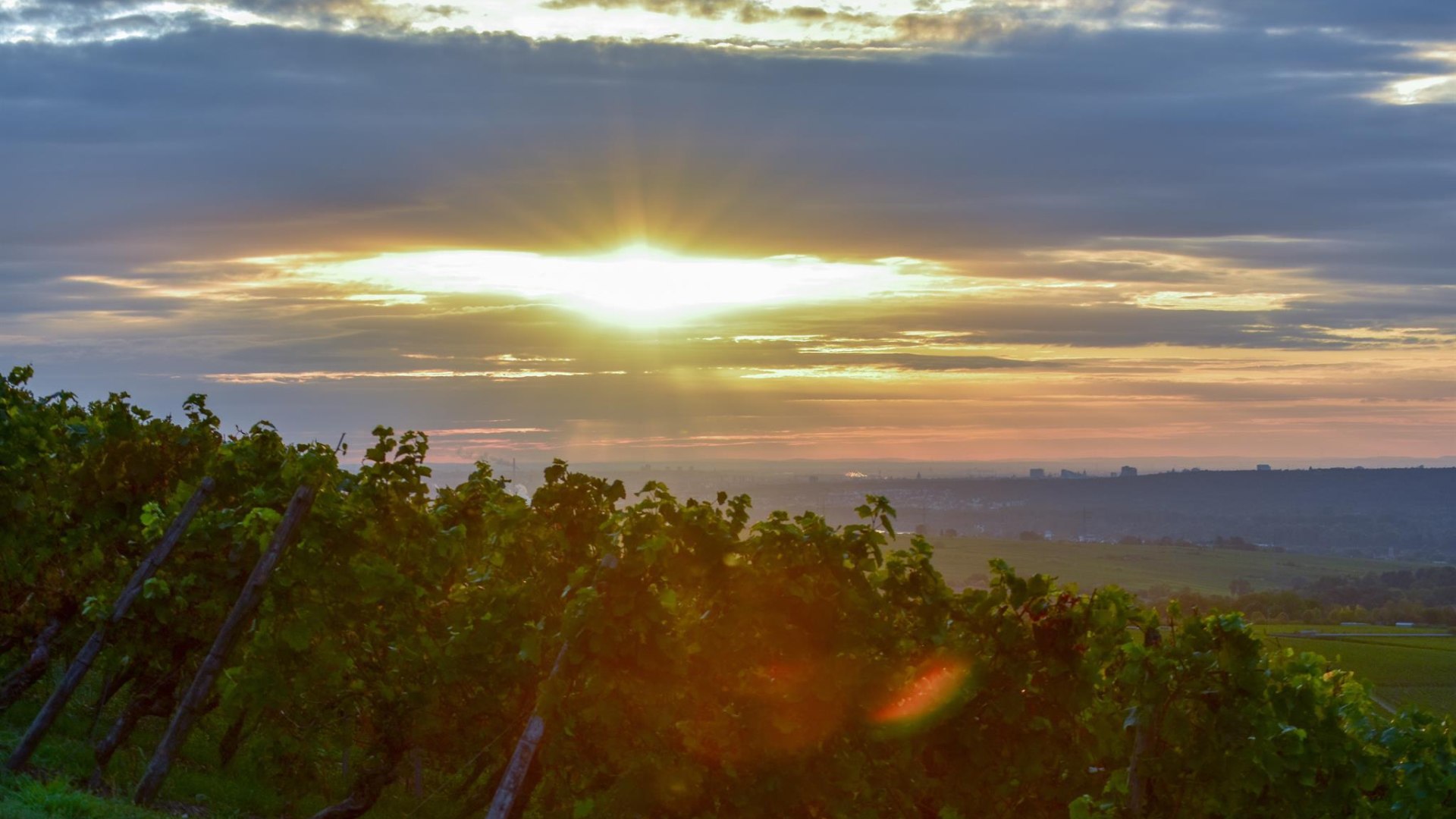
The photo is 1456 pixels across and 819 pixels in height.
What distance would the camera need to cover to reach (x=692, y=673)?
578 inches

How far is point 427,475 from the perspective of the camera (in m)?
18.8

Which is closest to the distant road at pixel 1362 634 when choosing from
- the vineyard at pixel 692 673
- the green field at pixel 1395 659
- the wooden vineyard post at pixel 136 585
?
the green field at pixel 1395 659

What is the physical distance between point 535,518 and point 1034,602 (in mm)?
6201

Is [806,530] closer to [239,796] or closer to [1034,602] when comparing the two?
[1034,602]

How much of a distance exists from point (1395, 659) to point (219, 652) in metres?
89.8

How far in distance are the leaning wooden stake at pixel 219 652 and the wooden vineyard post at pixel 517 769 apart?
466cm

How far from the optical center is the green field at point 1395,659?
7344 centimetres

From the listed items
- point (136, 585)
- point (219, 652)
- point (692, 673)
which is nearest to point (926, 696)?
point (692, 673)

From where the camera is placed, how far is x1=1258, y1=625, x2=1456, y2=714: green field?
73.4 meters

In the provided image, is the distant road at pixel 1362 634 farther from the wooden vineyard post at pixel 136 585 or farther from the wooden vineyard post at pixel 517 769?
the wooden vineyard post at pixel 517 769

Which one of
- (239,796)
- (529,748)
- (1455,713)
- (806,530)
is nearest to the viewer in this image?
(529,748)

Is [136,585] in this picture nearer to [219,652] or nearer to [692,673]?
[219,652]

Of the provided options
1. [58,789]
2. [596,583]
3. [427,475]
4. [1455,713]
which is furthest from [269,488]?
[1455,713]

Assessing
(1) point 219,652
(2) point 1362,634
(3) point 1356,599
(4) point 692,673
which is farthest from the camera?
(3) point 1356,599
